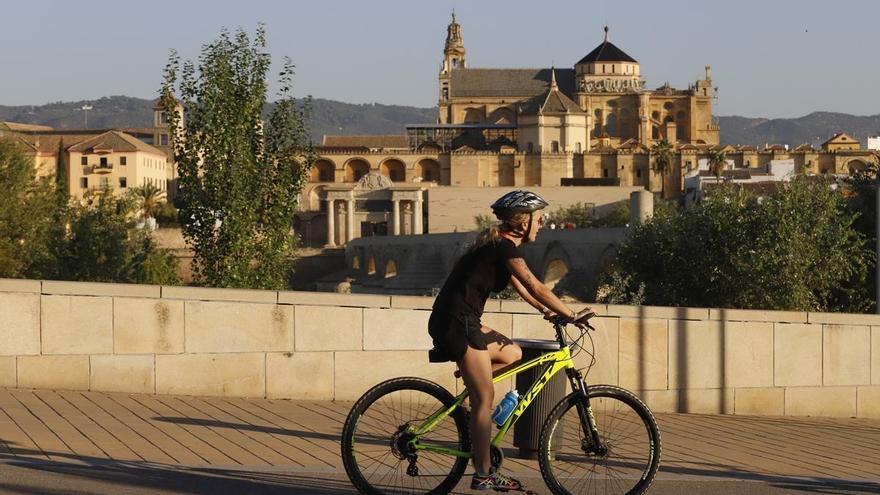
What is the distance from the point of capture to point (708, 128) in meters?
186

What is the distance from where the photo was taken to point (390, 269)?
102438 millimetres

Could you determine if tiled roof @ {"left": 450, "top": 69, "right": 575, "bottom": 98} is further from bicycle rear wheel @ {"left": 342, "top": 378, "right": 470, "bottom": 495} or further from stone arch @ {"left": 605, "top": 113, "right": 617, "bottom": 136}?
bicycle rear wheel @ {"left": 342, "top": 378, "right": 470, "bottom": 495}

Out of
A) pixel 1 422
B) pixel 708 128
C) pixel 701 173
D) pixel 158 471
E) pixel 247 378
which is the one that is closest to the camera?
pixel 158 471

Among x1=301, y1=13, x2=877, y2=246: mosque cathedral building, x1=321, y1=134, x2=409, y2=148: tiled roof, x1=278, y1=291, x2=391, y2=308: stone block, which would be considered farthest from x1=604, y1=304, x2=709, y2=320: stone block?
x1=321, y1=134, x2=409, y2=148: tiled roof

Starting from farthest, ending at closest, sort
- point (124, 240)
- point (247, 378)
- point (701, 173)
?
point (701, 173), point (124, 240), point (247, 378)

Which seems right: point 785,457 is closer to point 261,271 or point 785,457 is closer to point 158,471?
point 158,471

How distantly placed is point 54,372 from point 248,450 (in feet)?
12.2

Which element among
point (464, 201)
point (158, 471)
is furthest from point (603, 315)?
point (464, 201)

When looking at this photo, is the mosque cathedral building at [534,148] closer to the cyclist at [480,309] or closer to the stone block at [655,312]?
the stone block at [655,312]

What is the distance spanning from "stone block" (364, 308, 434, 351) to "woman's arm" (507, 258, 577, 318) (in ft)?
18.6

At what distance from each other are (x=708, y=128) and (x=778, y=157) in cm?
2411

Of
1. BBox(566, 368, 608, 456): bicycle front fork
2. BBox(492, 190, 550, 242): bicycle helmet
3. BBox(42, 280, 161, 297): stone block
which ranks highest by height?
BBox(492, 190, 550, 242): bicycle helmet

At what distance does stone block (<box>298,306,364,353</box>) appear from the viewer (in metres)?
13.7

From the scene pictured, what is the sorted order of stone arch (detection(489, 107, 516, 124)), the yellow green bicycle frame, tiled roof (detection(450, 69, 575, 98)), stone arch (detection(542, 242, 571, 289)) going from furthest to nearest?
1. tiled roof (detection(450, 69, 575, 98))
2. stone arch (detection(489, 107, 516, 124))
3. stone arch (detection(542, 242, 571, 289))
4. the yellow green bicycle frame
